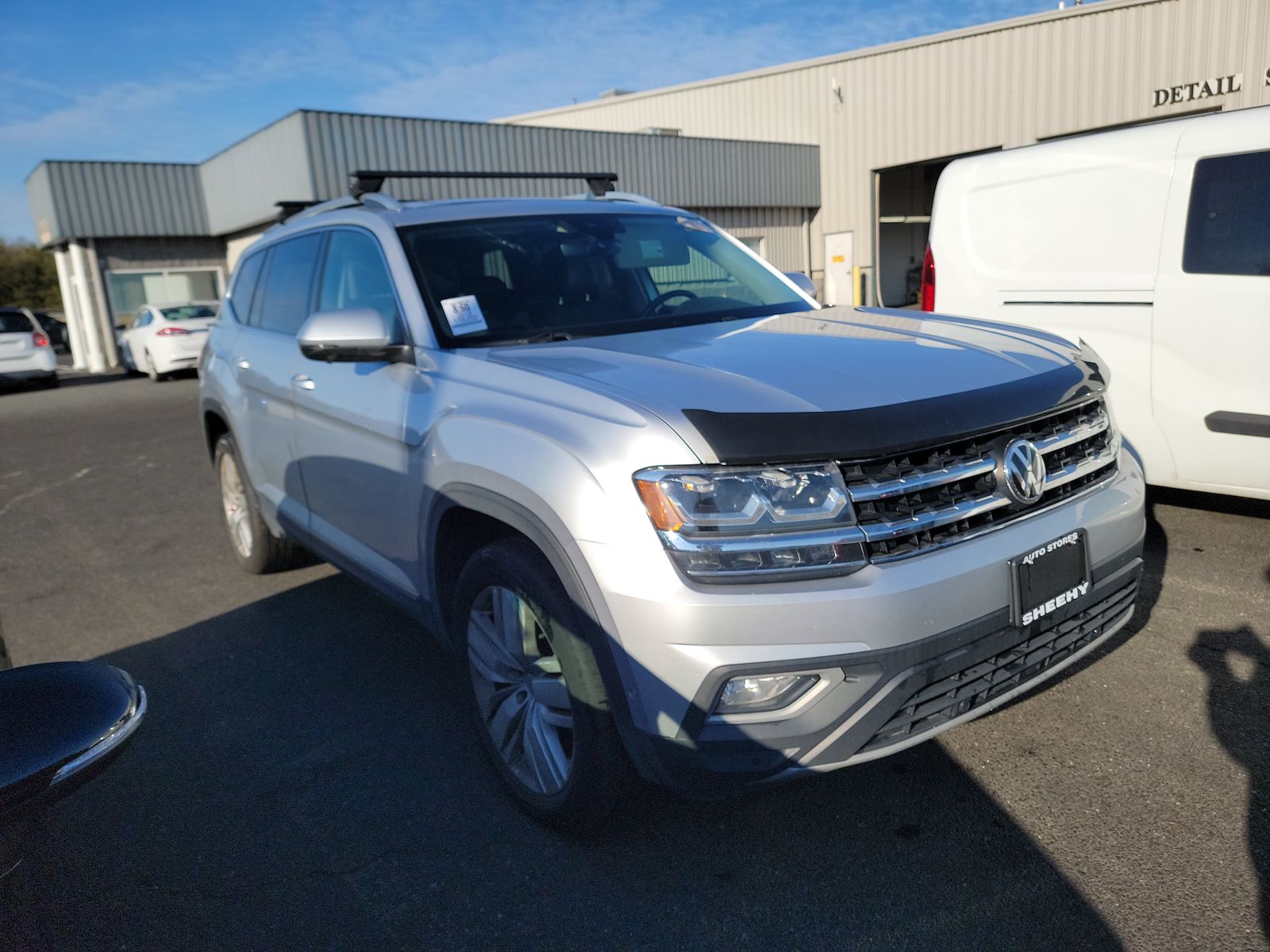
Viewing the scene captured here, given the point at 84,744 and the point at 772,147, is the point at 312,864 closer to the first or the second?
the point at 84,744

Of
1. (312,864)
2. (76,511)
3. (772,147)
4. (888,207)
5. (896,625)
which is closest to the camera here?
(896,625)

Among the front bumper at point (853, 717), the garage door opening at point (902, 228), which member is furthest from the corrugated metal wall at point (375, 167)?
the front bumper at point (853, 717)

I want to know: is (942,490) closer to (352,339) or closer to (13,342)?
(352,339)

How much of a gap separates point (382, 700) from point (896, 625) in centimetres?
217

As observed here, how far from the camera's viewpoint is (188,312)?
1955 cm

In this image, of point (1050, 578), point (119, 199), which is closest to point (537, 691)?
point (1050, 578)

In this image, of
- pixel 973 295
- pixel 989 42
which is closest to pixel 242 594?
pixel 973 295

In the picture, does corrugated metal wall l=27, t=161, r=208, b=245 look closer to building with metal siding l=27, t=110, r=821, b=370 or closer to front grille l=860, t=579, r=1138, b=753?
building with metal siding l=27, t=110, r=821, b=370

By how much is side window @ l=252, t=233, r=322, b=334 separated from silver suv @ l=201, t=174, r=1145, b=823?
0.66m

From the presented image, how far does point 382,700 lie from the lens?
3.60m

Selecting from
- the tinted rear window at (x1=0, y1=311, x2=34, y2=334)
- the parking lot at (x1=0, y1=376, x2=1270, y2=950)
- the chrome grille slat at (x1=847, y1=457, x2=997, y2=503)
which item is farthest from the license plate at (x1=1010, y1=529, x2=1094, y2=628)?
the tinted rear window at (x1=0, y1=311, x2=34, y2=334)

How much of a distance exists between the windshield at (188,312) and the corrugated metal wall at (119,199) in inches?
207

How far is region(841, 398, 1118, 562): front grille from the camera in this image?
2178 millimetres

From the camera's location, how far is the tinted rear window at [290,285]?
418 cm
